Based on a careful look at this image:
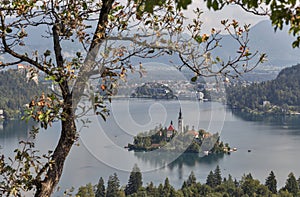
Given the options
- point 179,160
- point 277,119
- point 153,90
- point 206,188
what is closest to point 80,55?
point 153,90

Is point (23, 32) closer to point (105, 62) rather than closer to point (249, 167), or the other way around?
point (105, 62)

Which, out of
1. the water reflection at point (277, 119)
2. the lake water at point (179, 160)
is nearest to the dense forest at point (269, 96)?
the water reflection at point (277, 119)

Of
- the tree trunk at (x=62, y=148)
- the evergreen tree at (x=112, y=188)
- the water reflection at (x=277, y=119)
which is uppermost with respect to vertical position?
the tree trunk at (x=62, y=148)

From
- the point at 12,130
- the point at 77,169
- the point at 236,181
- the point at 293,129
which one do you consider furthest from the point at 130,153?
the point at 293,129

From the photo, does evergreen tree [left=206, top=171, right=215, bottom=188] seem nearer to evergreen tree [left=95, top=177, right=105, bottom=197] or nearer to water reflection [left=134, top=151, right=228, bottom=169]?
water reflection [left=134, top=151, right=228, bottom=169]

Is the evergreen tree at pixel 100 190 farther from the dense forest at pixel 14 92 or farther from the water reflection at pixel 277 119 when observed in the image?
the dense forest at pixel 14 92

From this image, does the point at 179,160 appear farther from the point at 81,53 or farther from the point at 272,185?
the point at 81,53
